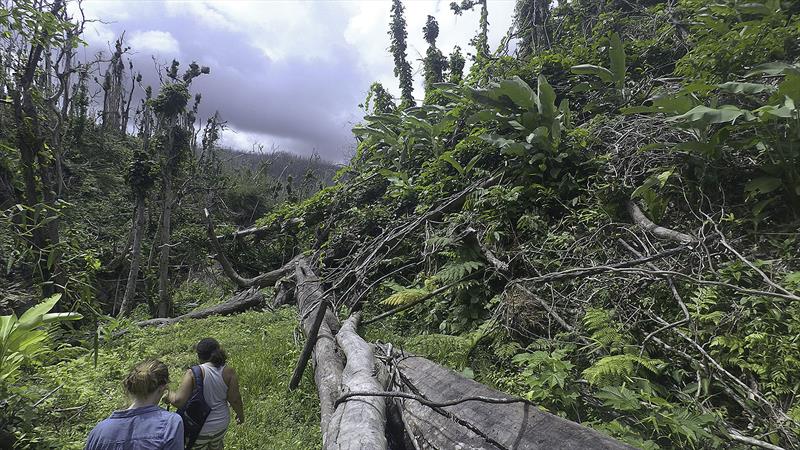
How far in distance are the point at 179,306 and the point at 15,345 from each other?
12396 mm

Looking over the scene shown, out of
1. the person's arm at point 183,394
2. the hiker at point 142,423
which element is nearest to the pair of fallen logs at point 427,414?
the hiker at point 142,423

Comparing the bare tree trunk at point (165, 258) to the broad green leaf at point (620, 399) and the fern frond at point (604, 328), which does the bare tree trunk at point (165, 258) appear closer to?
the fern frond at point (604, 328)

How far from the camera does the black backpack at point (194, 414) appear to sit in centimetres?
268

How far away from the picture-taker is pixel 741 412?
204cm

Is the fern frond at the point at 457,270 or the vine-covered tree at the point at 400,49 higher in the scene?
the vine-covered tree at the point at 400,49

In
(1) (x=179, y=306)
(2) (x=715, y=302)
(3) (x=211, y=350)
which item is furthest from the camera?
(1) (x=179, y=306)

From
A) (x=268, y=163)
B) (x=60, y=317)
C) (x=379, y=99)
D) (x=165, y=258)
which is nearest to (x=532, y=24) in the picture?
(x=379, y=99)

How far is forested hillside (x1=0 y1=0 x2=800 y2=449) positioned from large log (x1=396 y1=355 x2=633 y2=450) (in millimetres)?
Result: 27

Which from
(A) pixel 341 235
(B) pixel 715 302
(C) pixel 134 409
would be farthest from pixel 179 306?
(B) pixel 715 302

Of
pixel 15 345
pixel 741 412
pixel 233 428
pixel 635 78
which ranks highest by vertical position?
pixel 635 78

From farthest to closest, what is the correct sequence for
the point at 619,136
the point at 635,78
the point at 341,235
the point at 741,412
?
the point at 341,235 < the point at 635,78 < the point at 619,136 < the point at 741,412

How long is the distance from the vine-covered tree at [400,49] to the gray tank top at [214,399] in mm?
20712

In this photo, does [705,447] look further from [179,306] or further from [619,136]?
[179,306]

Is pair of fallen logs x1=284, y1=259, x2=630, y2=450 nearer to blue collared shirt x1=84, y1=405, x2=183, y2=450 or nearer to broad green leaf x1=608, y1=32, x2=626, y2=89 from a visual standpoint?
blue collared shirt x1=84, y1=405, x2=183, y2=450
